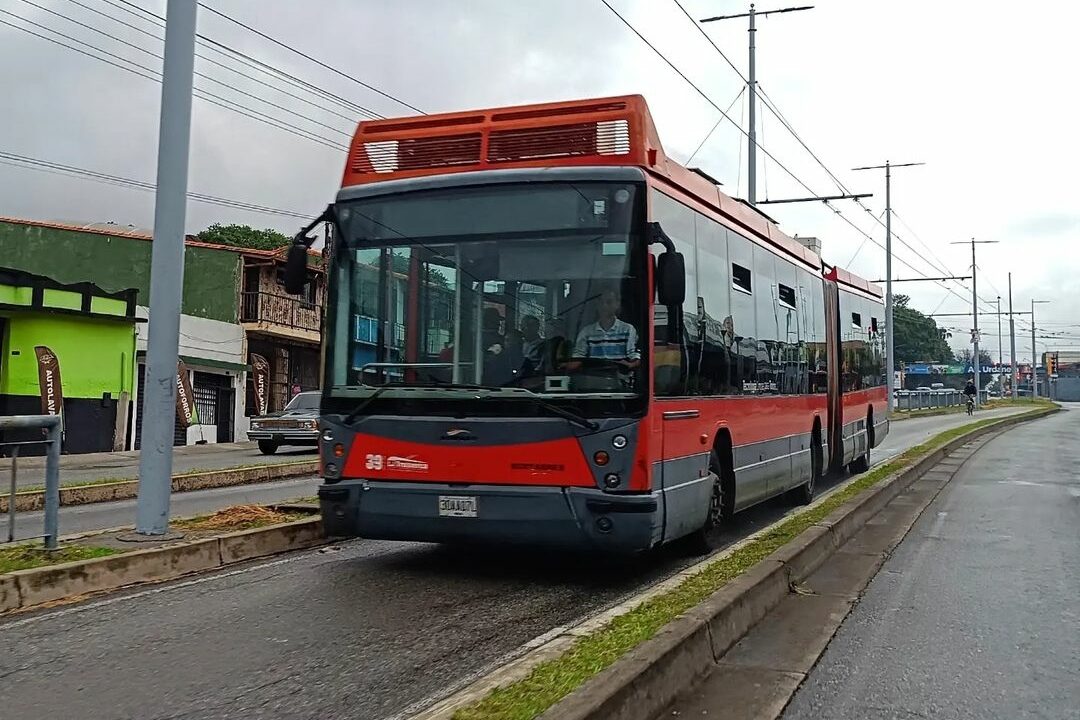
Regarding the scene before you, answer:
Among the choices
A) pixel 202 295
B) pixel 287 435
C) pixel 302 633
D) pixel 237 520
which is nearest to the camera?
pixel 302 633

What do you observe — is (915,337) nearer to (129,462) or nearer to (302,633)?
Answer: (129,462)

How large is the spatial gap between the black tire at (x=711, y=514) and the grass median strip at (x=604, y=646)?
0.36 meters

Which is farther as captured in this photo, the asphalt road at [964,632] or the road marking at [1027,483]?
the road marking at [1027,483]

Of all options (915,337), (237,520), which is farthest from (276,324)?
(915,337)

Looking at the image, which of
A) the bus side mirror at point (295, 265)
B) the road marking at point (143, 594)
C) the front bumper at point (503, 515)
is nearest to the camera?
the road marking at point (143, 594)

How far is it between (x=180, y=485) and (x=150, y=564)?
7881 millimetres

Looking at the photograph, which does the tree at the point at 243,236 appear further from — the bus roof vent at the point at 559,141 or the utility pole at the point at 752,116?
the bus roof vent at the point at 559,141

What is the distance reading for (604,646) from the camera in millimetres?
4891

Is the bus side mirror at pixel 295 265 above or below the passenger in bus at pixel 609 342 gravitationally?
above

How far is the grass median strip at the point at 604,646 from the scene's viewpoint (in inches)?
158

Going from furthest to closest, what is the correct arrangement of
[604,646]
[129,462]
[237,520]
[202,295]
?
[202,295] → [129,462] → [237,520] → [604,646]

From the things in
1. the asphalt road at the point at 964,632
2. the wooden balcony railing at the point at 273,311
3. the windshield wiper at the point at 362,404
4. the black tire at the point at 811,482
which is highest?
the wooden balcony railing at the point at 273,311

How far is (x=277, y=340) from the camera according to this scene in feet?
114

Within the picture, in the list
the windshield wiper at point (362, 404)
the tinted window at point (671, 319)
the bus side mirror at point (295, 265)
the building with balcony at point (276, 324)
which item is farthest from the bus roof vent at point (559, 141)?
the building with balcony at point (276, 324)
